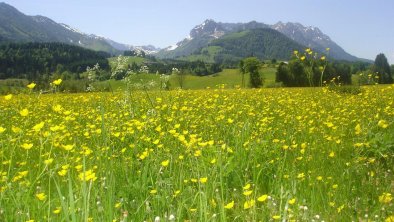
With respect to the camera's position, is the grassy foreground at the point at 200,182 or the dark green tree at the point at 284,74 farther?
the dark green tree at the point at 284,74

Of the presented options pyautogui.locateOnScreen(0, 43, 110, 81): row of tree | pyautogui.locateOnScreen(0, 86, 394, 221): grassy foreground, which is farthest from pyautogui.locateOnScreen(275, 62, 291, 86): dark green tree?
pyautogui.locateOnScreen(0, 43, 110, 81): row of tree

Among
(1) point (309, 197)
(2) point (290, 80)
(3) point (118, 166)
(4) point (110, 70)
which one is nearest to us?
(1) point (309, 197)

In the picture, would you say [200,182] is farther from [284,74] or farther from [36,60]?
[36,60]

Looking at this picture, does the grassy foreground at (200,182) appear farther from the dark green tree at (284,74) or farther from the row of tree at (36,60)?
the row of tree at (36,60)

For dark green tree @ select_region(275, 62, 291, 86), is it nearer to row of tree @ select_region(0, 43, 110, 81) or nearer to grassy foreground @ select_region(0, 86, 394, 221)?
grassy foreground @ select_region(0, 86, 394, 221)

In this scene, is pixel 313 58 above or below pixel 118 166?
→ above

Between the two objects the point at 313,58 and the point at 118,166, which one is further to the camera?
the point at 313,58

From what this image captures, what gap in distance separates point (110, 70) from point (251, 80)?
5904cm

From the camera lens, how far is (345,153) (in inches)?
196

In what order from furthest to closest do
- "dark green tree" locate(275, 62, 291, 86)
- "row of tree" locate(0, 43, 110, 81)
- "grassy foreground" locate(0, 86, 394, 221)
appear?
"row of tree" locate(0, 43, 110, 81) → "dark green tree" locate(275, 62, 291, 86) → "grassy foreground" locate(0, 86, 394, 221)

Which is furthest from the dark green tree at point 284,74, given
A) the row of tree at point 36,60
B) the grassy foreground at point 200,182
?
the row of tree at point 36,60

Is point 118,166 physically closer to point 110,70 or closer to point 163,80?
point 110,70

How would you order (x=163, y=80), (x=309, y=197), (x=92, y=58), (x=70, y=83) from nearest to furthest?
(x=309, y=197) → (x=163, y=80) → (x=70, y=83) → (x=92, y=58)

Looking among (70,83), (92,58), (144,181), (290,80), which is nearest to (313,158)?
(144,181)
